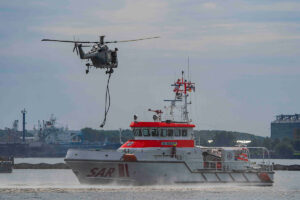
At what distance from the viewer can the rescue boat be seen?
5900cm

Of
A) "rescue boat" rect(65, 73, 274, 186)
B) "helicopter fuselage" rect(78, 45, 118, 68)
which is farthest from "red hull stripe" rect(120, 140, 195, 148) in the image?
"helicopter fuselage" rect(78, 45, 118, 68)

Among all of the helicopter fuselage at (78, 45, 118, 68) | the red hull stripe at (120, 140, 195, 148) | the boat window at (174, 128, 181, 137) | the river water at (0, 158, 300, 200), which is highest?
the helicopter fuselage at (78, 45, 118, 68)

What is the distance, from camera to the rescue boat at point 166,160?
59000mm

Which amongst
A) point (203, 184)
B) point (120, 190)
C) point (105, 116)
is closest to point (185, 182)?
point (203, 184)

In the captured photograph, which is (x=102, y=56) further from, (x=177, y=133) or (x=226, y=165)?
(x=226, y=165)

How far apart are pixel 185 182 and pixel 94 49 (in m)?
18.2

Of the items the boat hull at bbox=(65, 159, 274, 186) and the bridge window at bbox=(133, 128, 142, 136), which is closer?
the boat hull at bbox=(65, 159, 274, 186)

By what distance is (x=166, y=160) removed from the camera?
6012cm

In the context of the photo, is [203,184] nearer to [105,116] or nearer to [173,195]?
[173,195]

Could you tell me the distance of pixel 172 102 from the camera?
6431cm

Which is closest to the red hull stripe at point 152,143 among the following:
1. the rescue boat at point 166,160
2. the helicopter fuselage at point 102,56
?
the rescue boat at point 166,160

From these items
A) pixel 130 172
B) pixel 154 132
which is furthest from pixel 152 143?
pixel 130 172

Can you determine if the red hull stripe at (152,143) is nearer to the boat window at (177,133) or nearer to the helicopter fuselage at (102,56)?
the boat window at (177,133)

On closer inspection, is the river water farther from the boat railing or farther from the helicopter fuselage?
the helicopter fuselage
